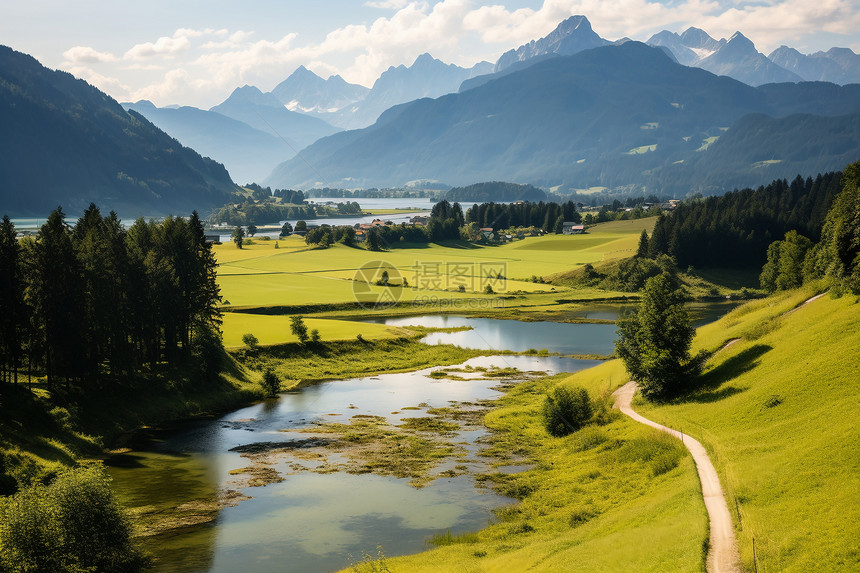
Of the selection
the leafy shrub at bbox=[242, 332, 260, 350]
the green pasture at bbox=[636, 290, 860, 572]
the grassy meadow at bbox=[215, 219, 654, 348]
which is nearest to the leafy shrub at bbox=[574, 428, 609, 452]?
the green pasture at bbox=[636, 290, 860, 572]

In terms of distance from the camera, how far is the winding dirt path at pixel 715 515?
2433 cm

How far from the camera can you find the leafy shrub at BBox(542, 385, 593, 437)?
184 feet

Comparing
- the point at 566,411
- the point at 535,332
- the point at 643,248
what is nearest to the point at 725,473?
the point at 566,411

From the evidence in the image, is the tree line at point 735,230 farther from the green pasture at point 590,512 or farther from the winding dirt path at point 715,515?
the winding dirt path at point 715,515

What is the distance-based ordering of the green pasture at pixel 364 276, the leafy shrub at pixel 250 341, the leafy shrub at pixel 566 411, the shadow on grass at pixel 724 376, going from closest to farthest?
the shadow on grass at pixel 724 376, the leafy shrub at pixel 566 411, the leafy shrub at pixel 250 341, the green pasture at pixel 364 276

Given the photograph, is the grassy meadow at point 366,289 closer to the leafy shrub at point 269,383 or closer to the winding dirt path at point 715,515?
the leafy shrub at point 269,383

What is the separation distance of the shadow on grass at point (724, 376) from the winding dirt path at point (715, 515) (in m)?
5.01

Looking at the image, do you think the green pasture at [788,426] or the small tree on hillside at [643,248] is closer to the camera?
the green pasture at [788,426]

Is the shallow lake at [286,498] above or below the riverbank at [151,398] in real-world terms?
below

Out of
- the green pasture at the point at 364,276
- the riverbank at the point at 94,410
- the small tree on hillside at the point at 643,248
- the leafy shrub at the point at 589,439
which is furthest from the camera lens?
the small tree on hillside at the point at 643,248

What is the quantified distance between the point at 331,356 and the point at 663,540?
6849 centimetres

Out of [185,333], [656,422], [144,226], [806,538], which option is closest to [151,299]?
[185,333]

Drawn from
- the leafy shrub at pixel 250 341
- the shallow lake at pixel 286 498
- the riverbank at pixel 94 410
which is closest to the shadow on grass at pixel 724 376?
the shallow lake at pixel 286 498

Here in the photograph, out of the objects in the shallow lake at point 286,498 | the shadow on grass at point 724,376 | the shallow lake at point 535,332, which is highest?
the shadow on grass at point 724,376
